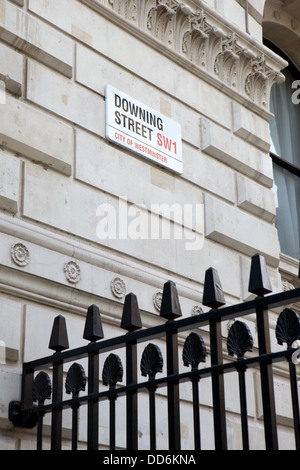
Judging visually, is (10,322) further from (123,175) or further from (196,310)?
(196,310)

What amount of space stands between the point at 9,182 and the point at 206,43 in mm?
3488

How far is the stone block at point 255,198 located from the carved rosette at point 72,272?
2.67 meters

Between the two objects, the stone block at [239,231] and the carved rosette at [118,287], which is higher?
the stone block at [239,231]

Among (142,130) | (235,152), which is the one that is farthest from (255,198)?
(142,130)

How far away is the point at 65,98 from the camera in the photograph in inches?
273

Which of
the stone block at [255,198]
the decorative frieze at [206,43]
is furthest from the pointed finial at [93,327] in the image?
the stone block at [255,198]

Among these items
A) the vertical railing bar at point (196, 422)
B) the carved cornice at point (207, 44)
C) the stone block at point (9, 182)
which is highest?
the carved cornice at point (207, 44)

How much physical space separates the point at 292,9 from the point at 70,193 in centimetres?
727

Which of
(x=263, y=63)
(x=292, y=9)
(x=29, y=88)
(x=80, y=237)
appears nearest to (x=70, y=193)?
(x=80, y=237)

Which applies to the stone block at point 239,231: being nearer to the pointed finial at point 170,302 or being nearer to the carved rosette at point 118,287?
the carved rosette at point 118,287

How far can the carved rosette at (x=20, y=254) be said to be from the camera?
597 cm

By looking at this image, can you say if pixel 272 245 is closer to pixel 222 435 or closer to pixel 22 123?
pixel 22 123

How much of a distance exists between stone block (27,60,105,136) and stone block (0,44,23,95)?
4.0 inches

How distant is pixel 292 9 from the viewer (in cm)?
1273
